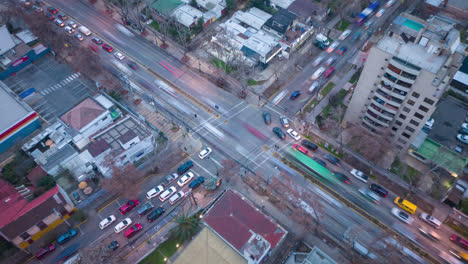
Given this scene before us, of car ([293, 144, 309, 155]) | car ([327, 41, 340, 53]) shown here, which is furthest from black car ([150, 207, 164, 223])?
car ([327, 41, 340, 53])

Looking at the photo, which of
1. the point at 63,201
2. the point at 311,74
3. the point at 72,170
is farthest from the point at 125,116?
the point at 311,74

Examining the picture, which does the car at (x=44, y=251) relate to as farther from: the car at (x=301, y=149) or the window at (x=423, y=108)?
A: the window at (x=423, y=108)

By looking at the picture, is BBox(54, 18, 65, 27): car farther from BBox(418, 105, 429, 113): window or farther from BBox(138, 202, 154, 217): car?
BBox(418, 105, 429, 113): window

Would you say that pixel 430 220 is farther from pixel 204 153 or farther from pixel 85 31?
pixel 85 31

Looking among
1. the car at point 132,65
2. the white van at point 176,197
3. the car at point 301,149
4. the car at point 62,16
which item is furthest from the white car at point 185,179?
the car at point 62,16

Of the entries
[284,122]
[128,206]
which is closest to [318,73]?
[284,122]

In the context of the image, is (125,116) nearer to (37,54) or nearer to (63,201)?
(63,201)
